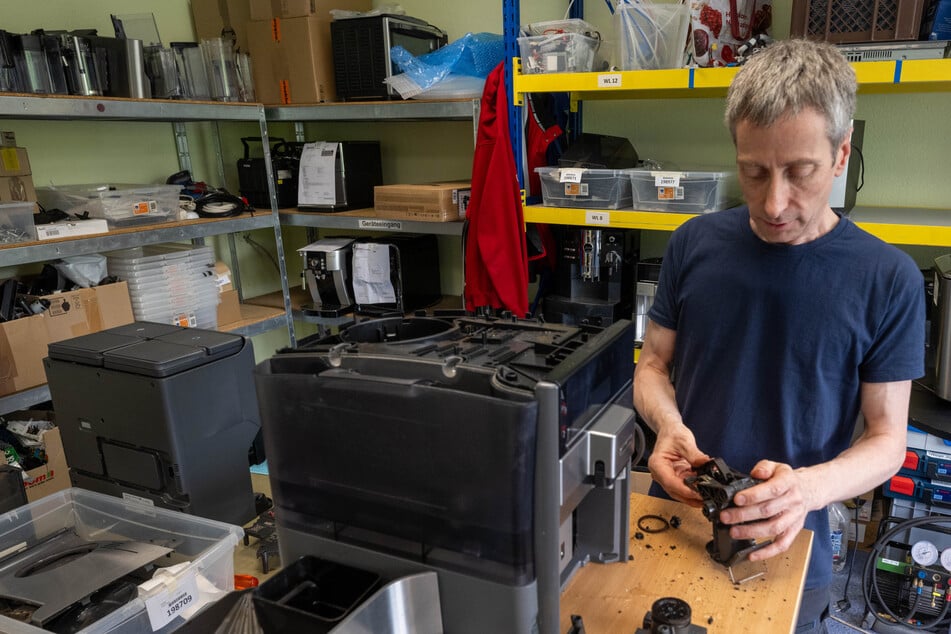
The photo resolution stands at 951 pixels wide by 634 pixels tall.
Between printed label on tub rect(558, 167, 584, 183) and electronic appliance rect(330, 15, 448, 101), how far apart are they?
89cm

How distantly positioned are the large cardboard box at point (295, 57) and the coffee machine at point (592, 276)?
4.29 ft

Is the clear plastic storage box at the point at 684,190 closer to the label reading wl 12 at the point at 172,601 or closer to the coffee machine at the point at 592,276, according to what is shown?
the coffee machine at the point at 592,276

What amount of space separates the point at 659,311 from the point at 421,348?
2.35 feet

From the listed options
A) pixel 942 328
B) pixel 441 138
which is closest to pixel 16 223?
pixel 441 138

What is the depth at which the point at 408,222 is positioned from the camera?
278cm

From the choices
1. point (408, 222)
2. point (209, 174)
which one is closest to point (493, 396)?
point (408, 222)

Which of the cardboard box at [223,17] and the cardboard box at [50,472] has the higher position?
the cardboard box at [223,17]

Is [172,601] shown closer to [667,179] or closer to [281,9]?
[667,179]

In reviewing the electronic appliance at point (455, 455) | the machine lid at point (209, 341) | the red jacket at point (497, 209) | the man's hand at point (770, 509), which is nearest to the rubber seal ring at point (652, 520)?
the man's hand at point (770, 509)

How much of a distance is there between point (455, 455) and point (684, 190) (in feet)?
5.57

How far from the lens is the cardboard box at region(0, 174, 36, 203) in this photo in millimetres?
2275

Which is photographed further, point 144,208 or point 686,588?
point 144,208

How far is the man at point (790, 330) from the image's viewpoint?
942 mm

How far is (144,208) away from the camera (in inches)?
101
